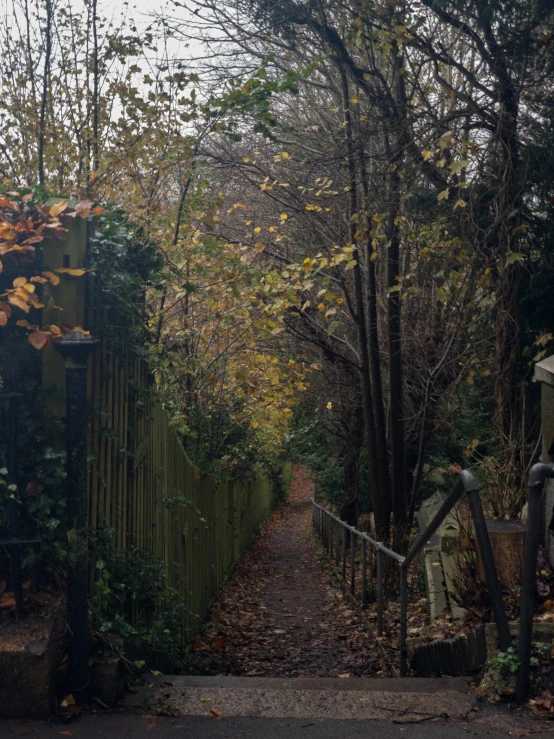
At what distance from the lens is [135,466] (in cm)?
495

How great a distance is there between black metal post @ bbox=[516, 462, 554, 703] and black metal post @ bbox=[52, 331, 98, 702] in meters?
1.99

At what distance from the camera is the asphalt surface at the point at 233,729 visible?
3.30m

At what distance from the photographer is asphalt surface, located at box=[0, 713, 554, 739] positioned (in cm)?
330

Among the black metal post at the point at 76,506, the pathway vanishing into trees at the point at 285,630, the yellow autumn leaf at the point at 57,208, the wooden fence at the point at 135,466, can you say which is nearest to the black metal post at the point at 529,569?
the black metal post at the point at 76,506

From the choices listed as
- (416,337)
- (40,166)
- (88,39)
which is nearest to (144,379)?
(40,166)

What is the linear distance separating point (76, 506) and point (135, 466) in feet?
4.31

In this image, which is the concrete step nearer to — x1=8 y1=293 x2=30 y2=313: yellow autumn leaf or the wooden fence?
the wooden fence

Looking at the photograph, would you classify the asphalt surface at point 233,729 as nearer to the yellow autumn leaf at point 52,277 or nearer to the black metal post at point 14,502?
the black metal post at point 14,502

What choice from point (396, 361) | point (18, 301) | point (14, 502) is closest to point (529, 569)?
point (14, 502)

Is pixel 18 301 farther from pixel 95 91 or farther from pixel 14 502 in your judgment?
pixel 95 91

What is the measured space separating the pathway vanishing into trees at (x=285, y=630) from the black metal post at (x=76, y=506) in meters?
2.27

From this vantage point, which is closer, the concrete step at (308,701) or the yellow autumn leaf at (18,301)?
the yellow autumn leaf at (18,301)

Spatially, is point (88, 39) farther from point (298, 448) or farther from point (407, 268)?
point (298, 448)

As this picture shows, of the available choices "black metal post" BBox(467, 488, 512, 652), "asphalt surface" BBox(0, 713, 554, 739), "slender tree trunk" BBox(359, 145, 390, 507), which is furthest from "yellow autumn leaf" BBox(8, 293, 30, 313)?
"slender tree trunk" BBox(359, 145, 390, 507)
